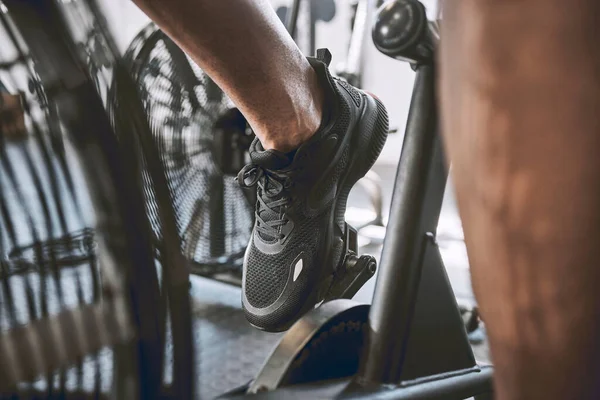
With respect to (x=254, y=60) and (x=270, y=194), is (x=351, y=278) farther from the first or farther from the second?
(x=254, y=60)

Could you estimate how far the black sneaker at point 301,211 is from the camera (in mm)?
792

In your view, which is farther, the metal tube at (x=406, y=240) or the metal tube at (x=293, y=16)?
the metal tube at (x=293, y=16)

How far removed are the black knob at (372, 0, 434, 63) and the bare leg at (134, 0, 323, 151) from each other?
0.46 feet

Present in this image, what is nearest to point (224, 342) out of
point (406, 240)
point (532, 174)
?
point (406, 240)

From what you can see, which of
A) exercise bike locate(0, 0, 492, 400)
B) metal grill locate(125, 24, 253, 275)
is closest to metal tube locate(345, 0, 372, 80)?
metal grill locate(125, 24, 253, 275)

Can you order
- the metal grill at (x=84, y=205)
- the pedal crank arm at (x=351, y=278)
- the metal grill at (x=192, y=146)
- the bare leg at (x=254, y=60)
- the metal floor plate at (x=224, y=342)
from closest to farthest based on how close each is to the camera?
1. the metal grill at (x=84, y=205)
2. the bare leg at (x=254, y=60)
3. the pedal crank arm at (x=351, y=278)
4. the metal floor plate at (x=224, y=342)
5. the metal grill at (x=192, y=146)

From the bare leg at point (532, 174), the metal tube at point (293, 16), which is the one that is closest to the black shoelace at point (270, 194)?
the bare leg at point (532, 174)

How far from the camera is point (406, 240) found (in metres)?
0.72

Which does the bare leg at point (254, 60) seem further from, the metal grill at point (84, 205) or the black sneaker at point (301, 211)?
the metal grill at point (84, 205)

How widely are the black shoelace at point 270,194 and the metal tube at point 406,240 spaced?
6.3 inches

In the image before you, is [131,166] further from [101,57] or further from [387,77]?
[387,77]

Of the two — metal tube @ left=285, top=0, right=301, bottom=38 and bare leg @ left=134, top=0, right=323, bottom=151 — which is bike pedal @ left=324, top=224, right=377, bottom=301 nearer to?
bare leg @ left=134, top=0, right=323, bottom=151

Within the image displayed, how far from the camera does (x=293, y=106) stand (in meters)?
0.77

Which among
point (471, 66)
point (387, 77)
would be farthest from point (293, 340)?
point (387, 77)
